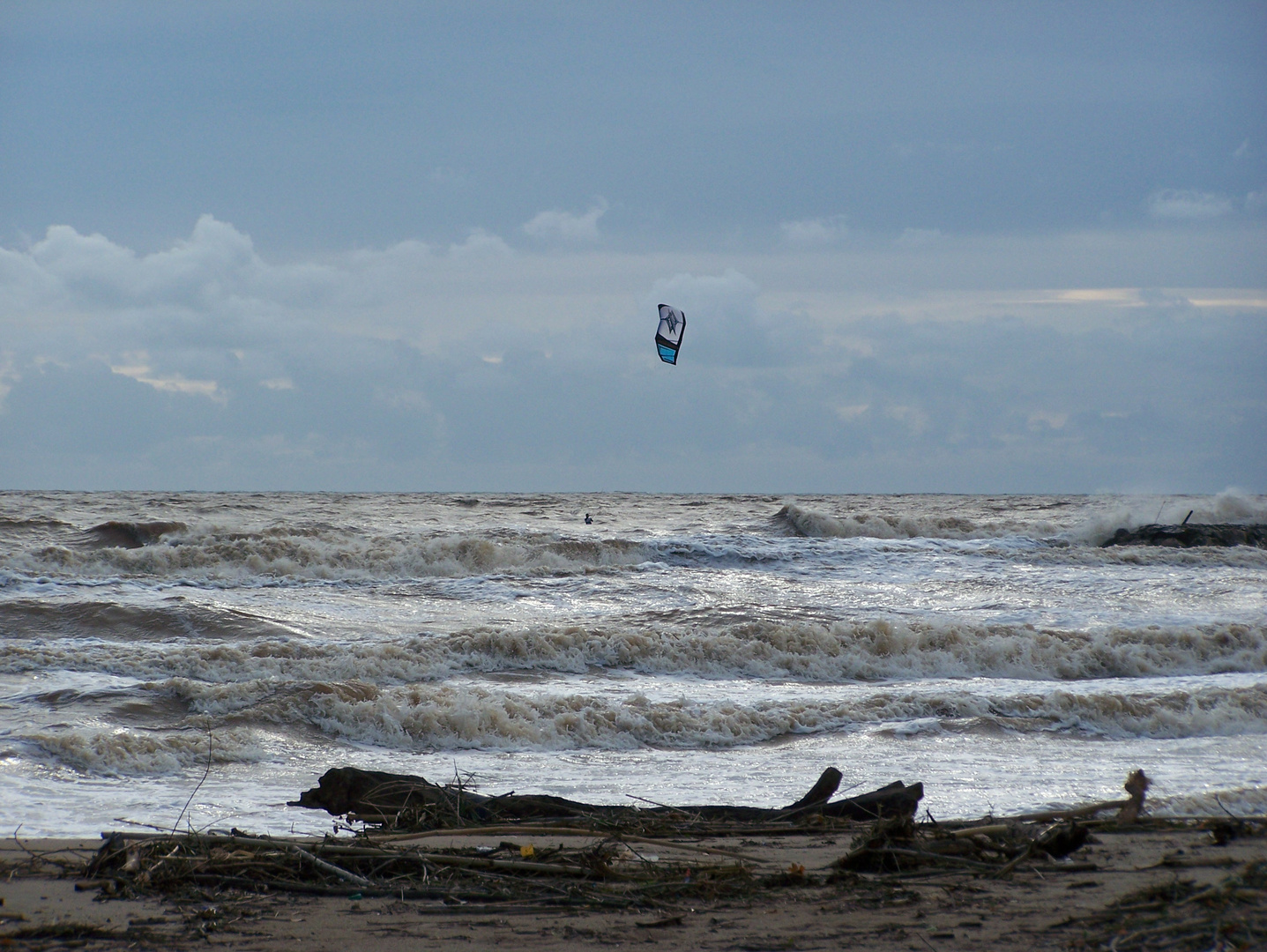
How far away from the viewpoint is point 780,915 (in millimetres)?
3289

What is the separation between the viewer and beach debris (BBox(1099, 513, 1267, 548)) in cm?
2094

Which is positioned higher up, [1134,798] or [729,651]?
[1134,798]

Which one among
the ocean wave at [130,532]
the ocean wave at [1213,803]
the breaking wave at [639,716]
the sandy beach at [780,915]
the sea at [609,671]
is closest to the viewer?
the sandy beach at [780,915]

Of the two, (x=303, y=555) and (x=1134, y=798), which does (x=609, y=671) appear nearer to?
(x=1134, y=798)

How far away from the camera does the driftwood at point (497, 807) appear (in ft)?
14.9

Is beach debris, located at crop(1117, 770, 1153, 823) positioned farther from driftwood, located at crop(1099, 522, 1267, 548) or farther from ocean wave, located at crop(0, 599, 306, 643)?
driftwood, located at crop(1099, 522, 1267, 548)

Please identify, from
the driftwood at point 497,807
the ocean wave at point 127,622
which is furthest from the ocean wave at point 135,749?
the ocean wave at point 127,622

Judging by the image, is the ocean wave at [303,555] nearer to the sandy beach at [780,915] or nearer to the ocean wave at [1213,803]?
the ocean wave at [1213,803]

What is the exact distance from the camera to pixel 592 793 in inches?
248

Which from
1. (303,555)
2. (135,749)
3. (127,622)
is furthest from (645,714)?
(303,555)

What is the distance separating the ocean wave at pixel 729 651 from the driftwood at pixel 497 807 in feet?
17.0

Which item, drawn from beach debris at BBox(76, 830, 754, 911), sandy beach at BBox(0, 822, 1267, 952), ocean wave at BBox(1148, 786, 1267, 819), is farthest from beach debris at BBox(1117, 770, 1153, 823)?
beach debris at BBox(76, 830, 754, 911)

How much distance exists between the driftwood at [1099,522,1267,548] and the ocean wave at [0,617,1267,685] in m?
9.53

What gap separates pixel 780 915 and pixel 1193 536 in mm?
21591
